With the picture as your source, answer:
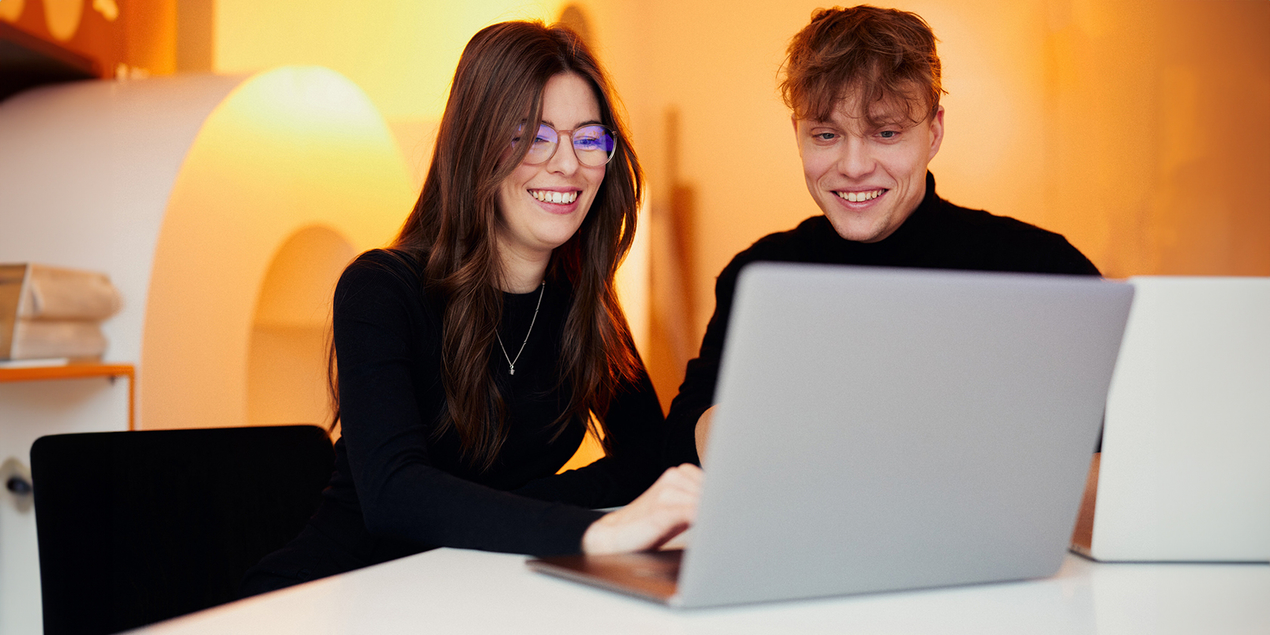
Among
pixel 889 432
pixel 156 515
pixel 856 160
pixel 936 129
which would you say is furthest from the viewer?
pixel 936 129

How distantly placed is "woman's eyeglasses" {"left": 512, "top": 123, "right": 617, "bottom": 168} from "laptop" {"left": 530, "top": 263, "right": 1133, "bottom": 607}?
0.89 meters

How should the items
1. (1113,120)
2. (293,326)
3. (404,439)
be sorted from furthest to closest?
1. (1113,120)
2. (293,326)
3. (404,439)

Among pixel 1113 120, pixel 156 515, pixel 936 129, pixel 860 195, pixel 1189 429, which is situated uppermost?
pixel 1113 120

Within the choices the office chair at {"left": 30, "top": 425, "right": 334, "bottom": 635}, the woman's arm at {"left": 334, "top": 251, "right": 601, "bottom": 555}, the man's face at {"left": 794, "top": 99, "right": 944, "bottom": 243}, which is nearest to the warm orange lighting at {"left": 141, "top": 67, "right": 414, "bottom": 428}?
the office chair at {"left": 30, "top": 425, "right": 334, "bottom": 635}

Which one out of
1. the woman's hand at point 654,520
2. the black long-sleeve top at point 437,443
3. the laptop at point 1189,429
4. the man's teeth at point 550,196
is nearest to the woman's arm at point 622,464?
the black long-sleeve top at point 437,443

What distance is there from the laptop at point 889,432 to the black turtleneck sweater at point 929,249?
1.06m

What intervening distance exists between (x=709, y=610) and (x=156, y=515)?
94cm

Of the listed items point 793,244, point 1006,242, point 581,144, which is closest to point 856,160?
point 793,244

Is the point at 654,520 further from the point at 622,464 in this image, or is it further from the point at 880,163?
the point at 880,163

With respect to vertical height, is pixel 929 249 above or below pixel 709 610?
above

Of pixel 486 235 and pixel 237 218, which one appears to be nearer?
pixel 486 235

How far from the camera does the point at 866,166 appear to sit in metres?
1.92

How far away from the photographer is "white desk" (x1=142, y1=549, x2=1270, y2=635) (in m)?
0.67

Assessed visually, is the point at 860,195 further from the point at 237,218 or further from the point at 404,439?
the point at 237,218
